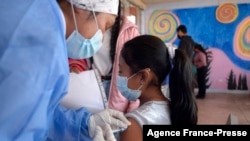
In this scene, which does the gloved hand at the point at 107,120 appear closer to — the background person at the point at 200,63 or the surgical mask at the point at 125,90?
the surgical mask at the point at 125,90

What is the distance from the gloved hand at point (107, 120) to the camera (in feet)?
2.75

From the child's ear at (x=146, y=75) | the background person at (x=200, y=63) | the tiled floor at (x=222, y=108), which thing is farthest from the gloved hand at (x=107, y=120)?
the background person at (x=200, y=63)

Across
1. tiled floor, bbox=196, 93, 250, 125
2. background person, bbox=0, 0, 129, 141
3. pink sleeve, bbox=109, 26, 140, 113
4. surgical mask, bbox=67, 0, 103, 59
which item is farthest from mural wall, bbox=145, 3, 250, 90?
background person, bbox=0, 0, 129, 141

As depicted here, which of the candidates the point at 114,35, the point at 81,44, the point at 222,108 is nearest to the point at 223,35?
the point at 222,108

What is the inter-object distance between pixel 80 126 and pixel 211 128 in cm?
49

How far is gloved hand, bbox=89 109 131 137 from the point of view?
0.84m

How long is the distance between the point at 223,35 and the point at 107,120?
5177mm

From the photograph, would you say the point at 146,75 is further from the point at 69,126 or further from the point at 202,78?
the point at 202,78

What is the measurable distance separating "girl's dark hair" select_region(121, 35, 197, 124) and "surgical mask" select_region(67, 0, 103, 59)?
215 millimetres

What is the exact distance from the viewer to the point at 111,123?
2.86ft

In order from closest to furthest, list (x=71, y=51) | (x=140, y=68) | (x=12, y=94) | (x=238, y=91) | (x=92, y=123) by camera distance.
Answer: (x=12, y=94)
(x=92, y=123)
(x=71, y=51)
(x=140, y=68)
(x=238, y=91)

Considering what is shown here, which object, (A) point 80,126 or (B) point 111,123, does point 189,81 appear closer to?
(B) point 111,123

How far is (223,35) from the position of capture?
5.39m

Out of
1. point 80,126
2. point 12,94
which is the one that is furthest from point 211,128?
point 12,94
